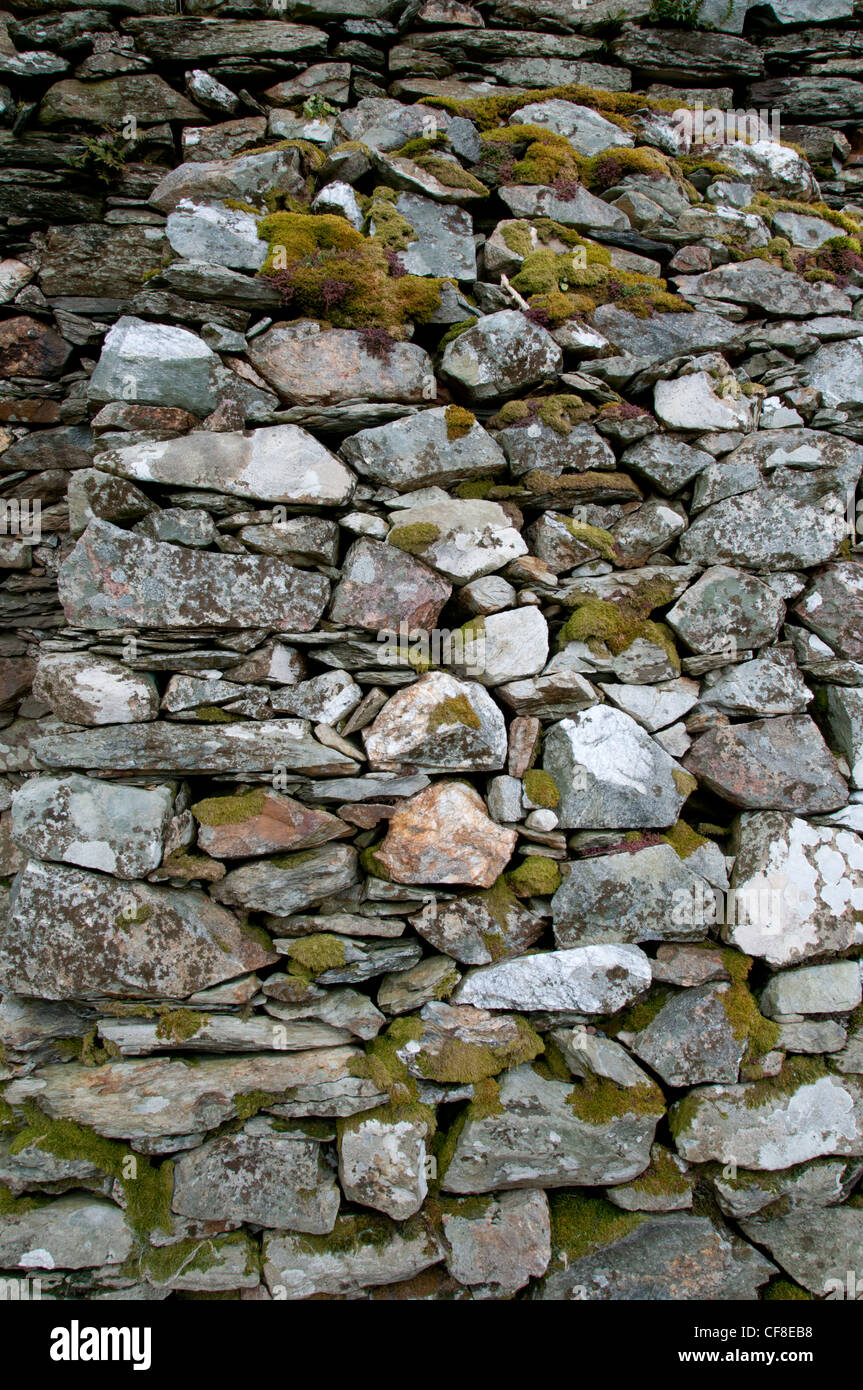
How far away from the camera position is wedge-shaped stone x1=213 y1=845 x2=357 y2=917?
265 inches

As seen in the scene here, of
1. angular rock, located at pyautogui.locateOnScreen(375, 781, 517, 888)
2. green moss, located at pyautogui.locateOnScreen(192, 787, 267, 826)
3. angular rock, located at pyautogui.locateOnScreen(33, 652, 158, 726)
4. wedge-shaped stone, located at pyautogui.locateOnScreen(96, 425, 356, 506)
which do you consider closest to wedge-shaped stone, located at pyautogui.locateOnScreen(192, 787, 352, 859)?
green moss, located at pyautogui.locateOnScreen(192, 787, 267, 826)

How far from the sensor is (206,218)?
25.2 ft

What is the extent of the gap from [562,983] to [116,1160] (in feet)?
15.0

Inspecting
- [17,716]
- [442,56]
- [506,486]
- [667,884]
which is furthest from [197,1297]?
[442,56]

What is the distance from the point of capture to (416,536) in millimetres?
7230

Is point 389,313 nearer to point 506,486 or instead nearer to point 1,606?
point 506,486

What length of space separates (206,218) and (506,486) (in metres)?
4.44

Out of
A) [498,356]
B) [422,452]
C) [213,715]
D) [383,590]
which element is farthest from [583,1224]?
[498,356]

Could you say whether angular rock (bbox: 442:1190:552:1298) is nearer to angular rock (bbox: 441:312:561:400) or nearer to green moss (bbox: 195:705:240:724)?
green moss (bbox: 195:705:240:724)

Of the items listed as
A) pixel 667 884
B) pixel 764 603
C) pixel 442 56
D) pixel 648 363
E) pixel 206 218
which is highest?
pixel 442 56

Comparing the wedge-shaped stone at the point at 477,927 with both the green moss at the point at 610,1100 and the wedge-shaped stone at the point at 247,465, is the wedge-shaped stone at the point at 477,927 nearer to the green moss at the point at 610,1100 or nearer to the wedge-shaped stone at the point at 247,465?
the green moss at the point at 610,1100

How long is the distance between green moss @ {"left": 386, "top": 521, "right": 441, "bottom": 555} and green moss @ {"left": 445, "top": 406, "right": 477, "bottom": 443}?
109cm

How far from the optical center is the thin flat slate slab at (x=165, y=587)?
21.9ft

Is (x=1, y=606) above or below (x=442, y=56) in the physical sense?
below
